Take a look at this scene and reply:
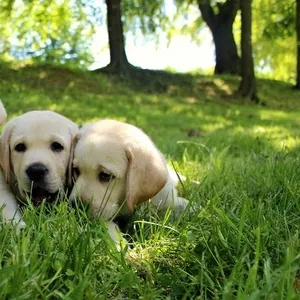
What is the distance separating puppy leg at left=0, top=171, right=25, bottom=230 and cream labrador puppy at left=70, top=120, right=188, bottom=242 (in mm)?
347

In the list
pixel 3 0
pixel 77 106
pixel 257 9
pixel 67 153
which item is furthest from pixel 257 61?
pixel 67 153

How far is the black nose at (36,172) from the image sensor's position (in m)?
3.40

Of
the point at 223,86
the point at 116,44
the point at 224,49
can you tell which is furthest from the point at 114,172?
the point at 224,49

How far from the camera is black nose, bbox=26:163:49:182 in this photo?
3.40 metres

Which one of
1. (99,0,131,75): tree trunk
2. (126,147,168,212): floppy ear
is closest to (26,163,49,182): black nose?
(126,147,168,212): floppy ear

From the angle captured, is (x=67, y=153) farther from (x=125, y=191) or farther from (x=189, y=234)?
(x=189, y=234)

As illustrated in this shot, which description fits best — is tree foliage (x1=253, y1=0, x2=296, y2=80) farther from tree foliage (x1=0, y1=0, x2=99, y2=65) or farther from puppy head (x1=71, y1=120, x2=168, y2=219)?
puppy head (x1=71, y1=120, x2=168, y2=219)

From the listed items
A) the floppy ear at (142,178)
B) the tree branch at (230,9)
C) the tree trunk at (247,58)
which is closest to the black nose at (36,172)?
the floppy ear at (142,178)

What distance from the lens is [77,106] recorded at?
42.1ft

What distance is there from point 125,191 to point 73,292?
4.80 ft

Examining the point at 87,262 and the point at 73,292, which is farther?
the point at 87,262

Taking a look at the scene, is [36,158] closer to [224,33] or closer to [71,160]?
[71,160]

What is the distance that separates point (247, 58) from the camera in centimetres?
1866

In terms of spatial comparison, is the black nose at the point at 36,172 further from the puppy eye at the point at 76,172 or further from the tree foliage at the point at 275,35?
the tree foliage at the point at 275,35
